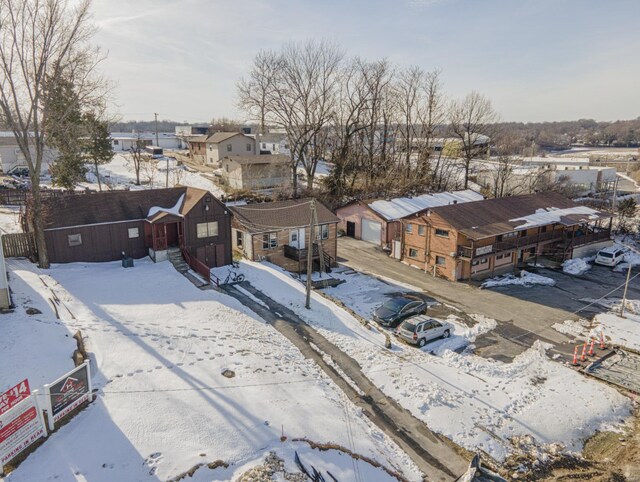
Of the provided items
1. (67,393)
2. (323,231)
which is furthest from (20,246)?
(323,231)

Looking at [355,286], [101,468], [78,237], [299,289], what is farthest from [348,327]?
[78,237]

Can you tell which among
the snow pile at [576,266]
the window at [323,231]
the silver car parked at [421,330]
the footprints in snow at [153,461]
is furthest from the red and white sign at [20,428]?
the snow pile at [576,266]

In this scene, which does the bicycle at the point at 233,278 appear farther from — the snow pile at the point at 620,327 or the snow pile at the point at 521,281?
the snow pile at the point at 620,327

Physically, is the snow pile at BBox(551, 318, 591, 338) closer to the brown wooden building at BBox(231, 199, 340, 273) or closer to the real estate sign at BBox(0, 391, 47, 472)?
the brown wooden building at BBox(231, 199, 340, 273)

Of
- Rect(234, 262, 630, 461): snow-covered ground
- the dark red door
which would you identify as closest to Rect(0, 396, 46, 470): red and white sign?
Rect(234, 262, 630, 461): snow-covered ground

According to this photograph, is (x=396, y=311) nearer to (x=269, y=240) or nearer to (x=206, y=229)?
(x=269, y=240)

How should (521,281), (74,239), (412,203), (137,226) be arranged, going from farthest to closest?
(412,203) → (521,281) → (137,226) → (74,239)

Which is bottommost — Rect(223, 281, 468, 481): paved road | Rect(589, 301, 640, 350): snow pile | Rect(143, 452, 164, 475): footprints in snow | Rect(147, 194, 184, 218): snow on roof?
Rect(589, 301, 640, 350): snow pile
